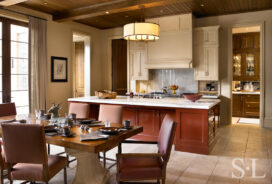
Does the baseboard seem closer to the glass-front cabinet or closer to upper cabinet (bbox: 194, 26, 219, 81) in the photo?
upper cabinet (bbox: 194, 26, 219, 81)

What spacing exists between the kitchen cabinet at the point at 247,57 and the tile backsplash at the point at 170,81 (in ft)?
7.74

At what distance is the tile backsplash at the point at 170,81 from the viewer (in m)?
6.94

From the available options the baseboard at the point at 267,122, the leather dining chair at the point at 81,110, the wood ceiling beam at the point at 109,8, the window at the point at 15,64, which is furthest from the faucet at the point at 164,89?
the window at the point at 15,64

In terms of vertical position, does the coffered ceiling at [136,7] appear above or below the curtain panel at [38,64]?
above

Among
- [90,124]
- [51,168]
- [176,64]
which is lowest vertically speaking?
[51,168]

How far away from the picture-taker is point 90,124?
3066mm

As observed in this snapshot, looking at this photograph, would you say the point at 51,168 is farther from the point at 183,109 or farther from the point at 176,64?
the point at 176,64

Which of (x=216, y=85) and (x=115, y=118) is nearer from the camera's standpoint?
(x=115, y=118)

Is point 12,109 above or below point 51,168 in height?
above

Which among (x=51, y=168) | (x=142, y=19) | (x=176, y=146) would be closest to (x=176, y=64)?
(x=142, y=19)

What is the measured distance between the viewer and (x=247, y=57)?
809 cm

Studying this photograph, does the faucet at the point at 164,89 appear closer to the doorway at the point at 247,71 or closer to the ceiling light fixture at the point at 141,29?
the doorway at the point at 247,71

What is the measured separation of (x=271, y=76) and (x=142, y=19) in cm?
387

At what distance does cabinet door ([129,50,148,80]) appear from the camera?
7336 millimetres
